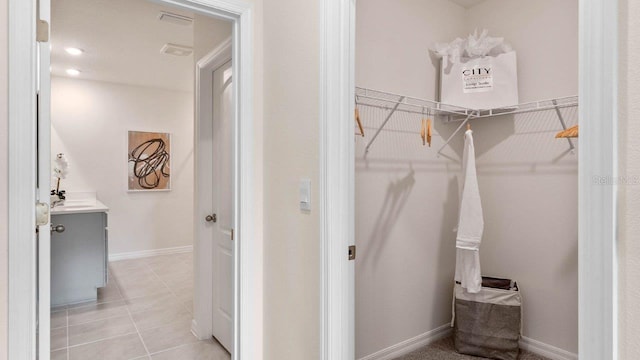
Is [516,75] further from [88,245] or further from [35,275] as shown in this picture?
[88,245]

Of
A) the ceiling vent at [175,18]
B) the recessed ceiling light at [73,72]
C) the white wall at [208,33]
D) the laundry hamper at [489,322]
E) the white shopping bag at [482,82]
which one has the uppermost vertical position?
the recessed ceiling light at [73,72]

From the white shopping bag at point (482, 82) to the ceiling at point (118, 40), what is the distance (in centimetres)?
202

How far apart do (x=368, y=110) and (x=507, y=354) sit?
1.81m

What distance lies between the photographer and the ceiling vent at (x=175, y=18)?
290 centimetres

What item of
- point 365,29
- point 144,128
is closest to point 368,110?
point 365,29

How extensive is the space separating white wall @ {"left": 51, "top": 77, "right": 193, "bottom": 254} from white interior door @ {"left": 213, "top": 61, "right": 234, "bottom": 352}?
3387 mm

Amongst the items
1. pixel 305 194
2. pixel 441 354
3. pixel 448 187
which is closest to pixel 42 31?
pixel 305 194

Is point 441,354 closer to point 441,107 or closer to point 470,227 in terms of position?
point 470,227

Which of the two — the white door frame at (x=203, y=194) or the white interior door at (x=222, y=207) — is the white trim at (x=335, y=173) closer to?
the white interior door at (x=222, y=207)

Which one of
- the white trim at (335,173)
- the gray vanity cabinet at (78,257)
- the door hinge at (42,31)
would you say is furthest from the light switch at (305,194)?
the gray vanity cabinet at (78,257)

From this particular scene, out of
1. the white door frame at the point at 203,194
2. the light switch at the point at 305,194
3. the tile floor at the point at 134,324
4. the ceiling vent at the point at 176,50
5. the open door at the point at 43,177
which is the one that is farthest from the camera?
the ceiling vent at the point at 176,50

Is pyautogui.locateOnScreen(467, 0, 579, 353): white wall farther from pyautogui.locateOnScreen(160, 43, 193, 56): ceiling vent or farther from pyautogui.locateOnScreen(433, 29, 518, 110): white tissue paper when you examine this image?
A: pyautogui.locateOnScreen(160, 43, 193, 56): ceiling vent

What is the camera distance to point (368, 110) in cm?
238

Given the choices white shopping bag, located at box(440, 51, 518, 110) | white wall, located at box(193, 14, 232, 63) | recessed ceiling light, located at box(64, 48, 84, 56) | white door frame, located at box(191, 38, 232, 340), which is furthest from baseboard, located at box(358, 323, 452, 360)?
recessed ceiling light, located at box(64, 48, 84, 56)
